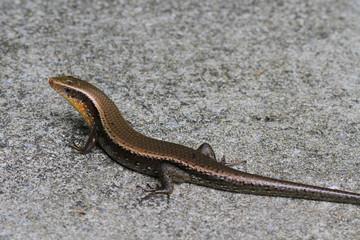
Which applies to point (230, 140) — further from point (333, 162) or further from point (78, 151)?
point (78, 151)

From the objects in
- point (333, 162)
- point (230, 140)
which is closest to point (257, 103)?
point (230, 140)

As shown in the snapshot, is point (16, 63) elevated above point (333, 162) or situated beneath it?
elevated above

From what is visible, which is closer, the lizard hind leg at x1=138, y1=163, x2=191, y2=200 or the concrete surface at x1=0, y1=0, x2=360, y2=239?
the concrete surface at x1=0, y1=0, x2=360, y2=239

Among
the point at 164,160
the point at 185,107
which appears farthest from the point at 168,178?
the point at 185,107

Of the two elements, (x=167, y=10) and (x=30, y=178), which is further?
(x=167, y=10)
